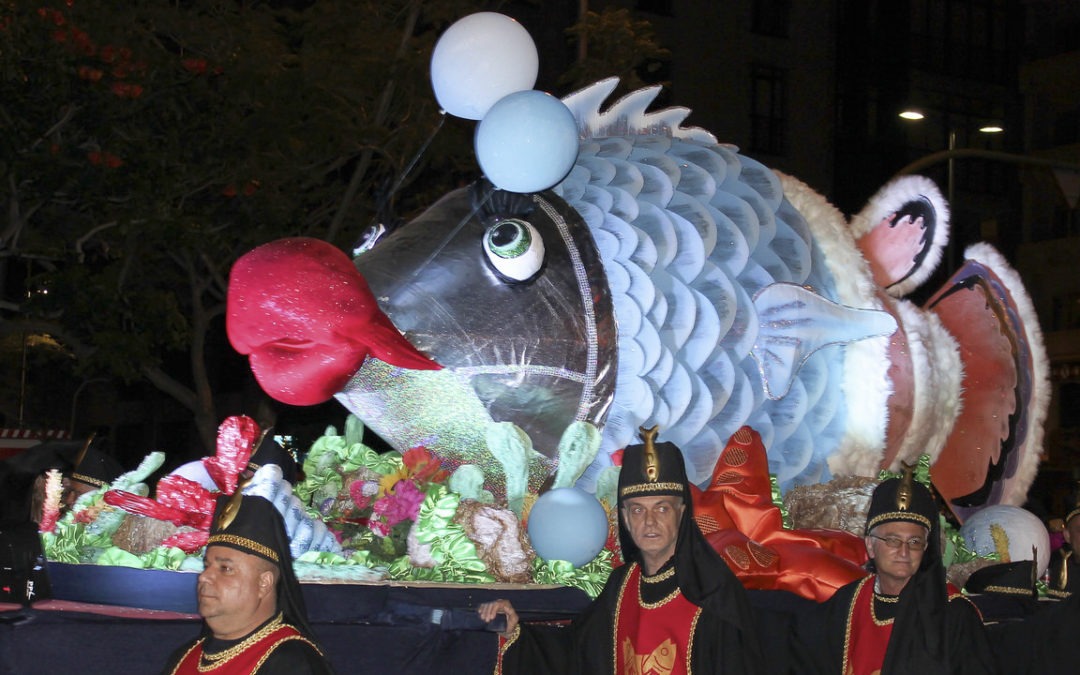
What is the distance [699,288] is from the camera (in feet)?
15.2

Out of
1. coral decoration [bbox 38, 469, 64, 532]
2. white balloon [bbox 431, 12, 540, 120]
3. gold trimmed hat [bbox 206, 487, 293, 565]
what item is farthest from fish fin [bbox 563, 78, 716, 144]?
gold trimmed hat [bbox 206, 487, 293, 565]

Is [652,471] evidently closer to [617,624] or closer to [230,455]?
[617,624]

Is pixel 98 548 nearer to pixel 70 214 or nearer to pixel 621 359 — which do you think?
pixel 621 359

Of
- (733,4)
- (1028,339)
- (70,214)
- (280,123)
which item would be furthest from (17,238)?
(733,4)

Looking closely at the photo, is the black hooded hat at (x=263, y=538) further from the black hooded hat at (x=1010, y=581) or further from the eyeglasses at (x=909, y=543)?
the black hooded hat at (x=1010, y=581)

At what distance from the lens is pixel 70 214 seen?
11.3 meters

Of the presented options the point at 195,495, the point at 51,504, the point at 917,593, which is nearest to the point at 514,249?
the point at 195,495

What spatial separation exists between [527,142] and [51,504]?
6.32 ft

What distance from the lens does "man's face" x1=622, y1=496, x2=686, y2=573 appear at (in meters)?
3.86

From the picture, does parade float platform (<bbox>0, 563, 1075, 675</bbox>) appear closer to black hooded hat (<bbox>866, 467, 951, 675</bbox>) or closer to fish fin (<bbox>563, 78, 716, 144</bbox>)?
black hooded hat (<bbox>866, 467, 951, 675</bbox>)

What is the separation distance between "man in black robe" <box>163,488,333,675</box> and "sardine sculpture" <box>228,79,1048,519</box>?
45.7 inches

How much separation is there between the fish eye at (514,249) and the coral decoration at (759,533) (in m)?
0.92

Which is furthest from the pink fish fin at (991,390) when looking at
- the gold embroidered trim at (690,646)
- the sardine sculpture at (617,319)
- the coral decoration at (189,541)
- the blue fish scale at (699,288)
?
the coral decoration at (189,541)

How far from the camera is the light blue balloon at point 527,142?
4266 mm
